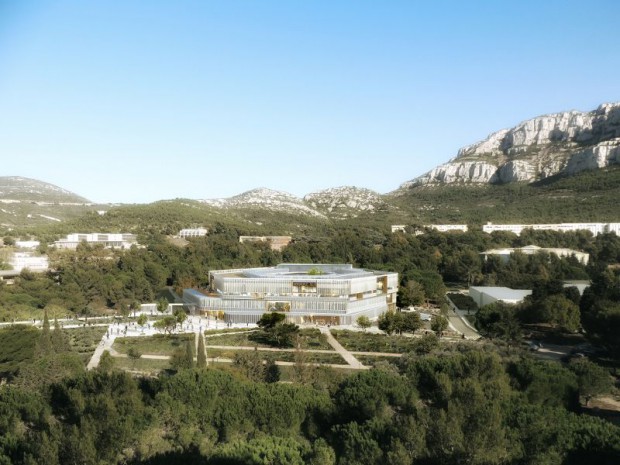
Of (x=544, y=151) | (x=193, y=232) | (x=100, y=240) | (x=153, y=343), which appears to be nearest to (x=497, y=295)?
(x=153, y=343)

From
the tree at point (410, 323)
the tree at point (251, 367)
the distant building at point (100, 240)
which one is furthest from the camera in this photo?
the distant building at point (100, 240)

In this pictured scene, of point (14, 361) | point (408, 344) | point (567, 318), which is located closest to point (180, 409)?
point (14, 361)

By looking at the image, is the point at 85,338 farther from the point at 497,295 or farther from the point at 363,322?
the point at 497,295

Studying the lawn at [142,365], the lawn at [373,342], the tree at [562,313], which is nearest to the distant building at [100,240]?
the lawn at [142,365]

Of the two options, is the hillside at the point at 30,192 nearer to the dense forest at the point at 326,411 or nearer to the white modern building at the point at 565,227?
the white modern building at the point at 565,227

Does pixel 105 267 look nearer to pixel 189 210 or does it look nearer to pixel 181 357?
pixel 181 357

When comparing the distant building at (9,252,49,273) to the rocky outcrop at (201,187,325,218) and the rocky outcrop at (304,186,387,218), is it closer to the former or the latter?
the rocky outcrop at (201,187,325,218)
